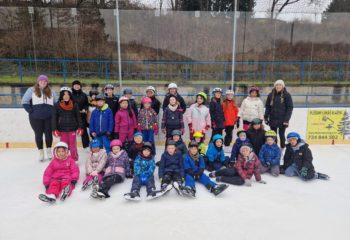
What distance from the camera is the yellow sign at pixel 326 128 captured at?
5664mm

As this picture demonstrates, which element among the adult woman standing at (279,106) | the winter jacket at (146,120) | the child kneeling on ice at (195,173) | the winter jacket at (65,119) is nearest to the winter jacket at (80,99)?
the winter jacket at (65,119)

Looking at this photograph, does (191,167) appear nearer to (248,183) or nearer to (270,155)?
(248,183)

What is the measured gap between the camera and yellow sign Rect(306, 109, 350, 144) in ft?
18.6

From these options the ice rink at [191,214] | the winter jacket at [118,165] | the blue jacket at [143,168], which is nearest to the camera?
the ice rink at [191,214]

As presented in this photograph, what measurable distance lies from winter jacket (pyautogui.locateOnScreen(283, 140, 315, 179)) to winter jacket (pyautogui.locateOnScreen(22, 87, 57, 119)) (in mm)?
3610

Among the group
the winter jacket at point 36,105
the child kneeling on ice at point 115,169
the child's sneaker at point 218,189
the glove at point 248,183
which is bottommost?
the glove at point 248,183

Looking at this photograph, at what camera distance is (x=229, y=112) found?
473 centimetres

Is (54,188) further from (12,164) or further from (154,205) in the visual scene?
(12,164)

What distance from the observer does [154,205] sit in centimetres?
302

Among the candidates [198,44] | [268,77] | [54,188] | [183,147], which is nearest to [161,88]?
[198,44]

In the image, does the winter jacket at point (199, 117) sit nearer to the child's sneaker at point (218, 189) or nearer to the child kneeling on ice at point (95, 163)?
the child's sneaker at point (218, 189)

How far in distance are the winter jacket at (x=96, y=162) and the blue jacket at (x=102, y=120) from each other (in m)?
0.57

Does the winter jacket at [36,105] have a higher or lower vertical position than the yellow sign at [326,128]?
higher

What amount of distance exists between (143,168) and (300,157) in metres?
2.16
